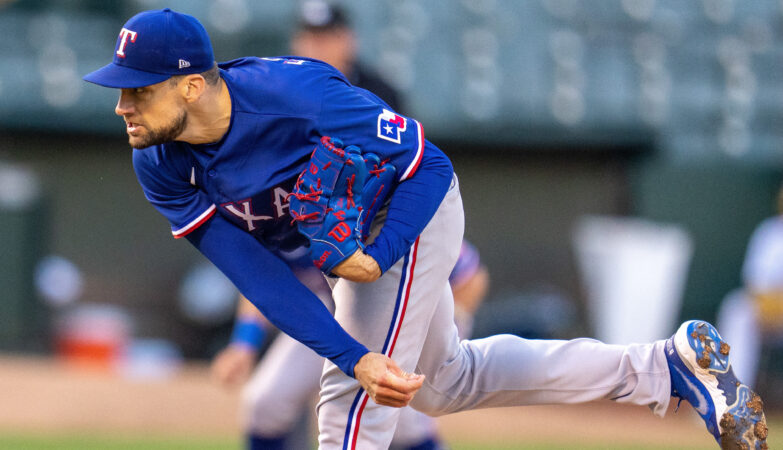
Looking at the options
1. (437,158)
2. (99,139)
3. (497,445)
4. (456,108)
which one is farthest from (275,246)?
(456,108)

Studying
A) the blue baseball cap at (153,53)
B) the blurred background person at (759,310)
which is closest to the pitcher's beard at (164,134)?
the blue baseball cap at (153,53)

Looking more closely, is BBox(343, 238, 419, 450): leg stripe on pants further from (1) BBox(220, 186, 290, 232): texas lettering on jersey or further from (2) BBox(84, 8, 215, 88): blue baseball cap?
(2) BBox(84, 8, 215, 88): blue baseball cap

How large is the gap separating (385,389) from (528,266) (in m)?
6.78

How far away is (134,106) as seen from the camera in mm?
2725

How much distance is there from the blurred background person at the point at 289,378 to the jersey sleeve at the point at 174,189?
89 cm

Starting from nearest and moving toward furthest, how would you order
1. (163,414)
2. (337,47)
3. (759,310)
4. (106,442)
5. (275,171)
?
(275,171)
(337,47)
(106,442)
(163,414)
(759,310)

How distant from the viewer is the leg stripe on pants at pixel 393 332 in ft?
9.58

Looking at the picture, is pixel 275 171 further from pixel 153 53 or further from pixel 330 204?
pixel 153 53

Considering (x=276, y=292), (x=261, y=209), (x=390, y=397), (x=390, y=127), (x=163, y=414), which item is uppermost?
(x=390, y=127)

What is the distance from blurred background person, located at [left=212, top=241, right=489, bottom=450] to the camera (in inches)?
147

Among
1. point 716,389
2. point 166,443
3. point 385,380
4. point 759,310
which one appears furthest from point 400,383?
point 759,310

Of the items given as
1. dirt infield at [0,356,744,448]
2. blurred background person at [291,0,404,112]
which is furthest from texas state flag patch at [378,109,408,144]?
dirt infield at [0,356,744,448]

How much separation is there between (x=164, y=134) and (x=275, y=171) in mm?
298

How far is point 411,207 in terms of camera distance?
2.89 meters
